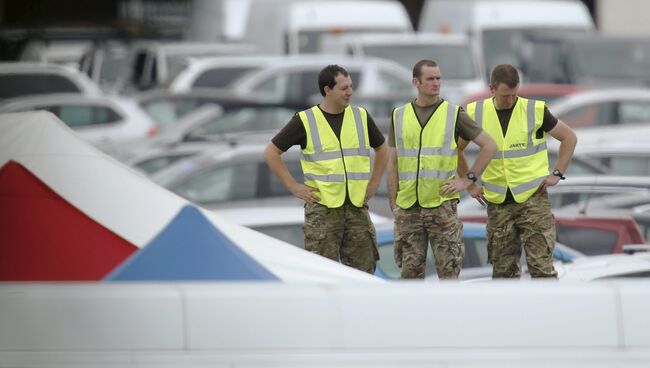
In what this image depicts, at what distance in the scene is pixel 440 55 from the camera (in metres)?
24.9

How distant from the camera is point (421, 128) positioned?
8.19 meters

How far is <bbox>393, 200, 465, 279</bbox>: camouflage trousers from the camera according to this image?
27.1 ft

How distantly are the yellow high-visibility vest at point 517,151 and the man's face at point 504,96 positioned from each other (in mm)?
42

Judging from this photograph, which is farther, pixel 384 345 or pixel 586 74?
pixel 586 74

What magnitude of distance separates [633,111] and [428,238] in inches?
434

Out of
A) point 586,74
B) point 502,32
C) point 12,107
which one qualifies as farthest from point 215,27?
point 12,107

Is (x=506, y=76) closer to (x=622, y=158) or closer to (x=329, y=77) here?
(x=329, y=77)

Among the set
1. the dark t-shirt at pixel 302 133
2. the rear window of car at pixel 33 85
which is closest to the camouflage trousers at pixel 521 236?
the dark t-shirt at pixel 302 133

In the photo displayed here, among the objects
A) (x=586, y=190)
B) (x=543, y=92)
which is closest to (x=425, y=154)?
(x=586, y=190)

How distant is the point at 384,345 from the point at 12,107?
1641cm

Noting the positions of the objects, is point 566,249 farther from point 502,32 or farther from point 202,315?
point 502,32

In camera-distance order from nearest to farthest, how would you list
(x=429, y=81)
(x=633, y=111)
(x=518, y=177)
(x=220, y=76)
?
(x=429, y=81), (x=518, y=177), (x=633, y=111), (x=220, y=76)

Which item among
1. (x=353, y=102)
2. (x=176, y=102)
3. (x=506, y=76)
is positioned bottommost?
(x=176, y=102)

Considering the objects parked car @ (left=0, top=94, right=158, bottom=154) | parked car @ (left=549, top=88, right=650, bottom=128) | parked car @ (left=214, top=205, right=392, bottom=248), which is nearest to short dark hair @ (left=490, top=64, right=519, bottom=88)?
parked car @ (left=214, top=205, right=392, bottom=248)
